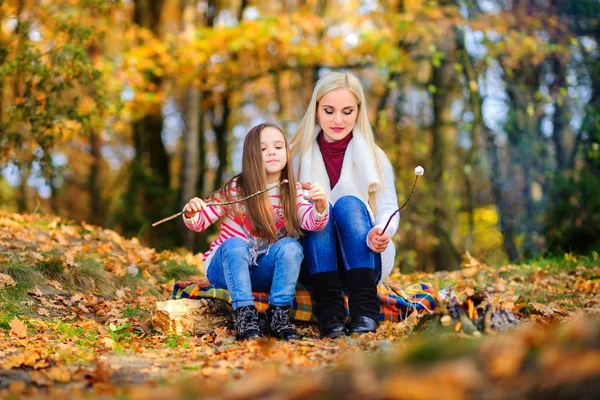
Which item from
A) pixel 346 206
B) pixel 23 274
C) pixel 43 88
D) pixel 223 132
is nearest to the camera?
pixel 346 206

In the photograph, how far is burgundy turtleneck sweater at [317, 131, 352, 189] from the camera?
4.43 m

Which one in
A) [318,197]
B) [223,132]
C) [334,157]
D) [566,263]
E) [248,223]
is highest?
[223,132]

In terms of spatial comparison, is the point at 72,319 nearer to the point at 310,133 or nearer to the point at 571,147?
the point at 310,133

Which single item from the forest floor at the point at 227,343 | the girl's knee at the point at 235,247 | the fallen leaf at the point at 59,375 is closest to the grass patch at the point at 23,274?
the forest floor at the point at 227,343

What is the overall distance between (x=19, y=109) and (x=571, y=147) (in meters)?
6.05

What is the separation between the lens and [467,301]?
10.6ft

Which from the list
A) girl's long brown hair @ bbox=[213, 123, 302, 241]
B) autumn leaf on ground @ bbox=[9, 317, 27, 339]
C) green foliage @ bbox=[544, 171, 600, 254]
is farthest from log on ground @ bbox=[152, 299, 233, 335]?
green foliage @ bbox=[544, 171, 600, 254]

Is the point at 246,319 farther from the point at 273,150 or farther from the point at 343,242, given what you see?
the point at 273,150

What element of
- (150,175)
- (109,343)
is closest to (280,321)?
(109,343)

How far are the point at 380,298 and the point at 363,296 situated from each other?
29 centimetres

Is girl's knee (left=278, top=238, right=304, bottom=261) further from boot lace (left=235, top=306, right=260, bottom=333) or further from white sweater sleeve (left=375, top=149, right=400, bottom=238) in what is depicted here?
white sweater sleeve (left=375, top=149, right=400, bottom=238)

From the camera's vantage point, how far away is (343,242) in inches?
159

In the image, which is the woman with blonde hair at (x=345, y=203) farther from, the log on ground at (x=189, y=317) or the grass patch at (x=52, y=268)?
the grass patch at (x=52, y=268)

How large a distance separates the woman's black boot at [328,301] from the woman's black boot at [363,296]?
2.4 inches
